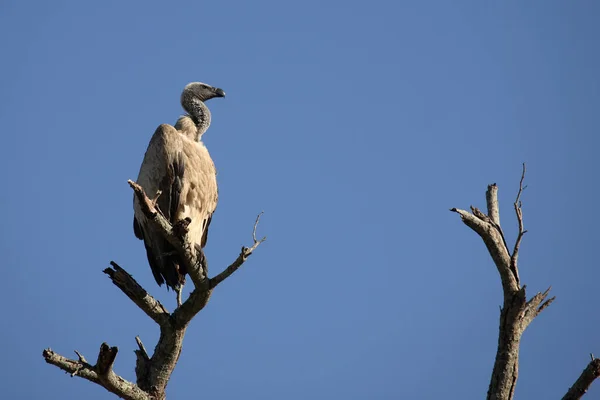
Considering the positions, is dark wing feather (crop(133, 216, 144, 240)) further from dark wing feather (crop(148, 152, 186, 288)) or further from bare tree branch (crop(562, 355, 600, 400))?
bare tree branch (crop(562, 355, 600, 400))

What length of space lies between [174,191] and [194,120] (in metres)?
1.38

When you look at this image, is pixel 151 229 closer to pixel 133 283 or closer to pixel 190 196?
pixel 190 196

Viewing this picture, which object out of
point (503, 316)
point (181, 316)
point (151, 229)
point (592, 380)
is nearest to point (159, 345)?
point (181, 316)

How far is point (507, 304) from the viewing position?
587 cm

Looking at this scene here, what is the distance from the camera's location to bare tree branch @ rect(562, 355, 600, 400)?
540 cm

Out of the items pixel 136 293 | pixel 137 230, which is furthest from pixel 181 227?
pixel 137 230

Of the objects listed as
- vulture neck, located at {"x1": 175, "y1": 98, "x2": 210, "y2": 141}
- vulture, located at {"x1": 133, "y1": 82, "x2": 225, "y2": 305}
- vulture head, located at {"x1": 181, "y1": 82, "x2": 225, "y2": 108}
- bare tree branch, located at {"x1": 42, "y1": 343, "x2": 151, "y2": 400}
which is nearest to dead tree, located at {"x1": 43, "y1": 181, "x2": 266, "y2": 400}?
bare tree branch, located at {"x1": 42, "y1": 343, "x2": 151, "y2": 400}

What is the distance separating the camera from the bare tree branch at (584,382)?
5.40m

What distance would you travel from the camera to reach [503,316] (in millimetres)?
5855

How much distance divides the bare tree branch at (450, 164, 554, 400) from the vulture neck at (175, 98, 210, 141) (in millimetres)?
3910

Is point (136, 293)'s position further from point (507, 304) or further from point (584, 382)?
point (584, 382)

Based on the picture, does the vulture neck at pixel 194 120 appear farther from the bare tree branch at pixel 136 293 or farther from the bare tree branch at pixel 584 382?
the bare tree branch at pixel 584 382

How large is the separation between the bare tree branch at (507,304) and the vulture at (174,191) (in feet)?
10.5

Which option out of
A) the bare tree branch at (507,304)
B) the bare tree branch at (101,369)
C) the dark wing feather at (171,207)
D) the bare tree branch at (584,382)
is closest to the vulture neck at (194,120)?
the dark wing feather at (171,207)
